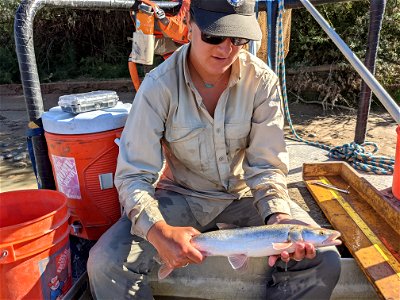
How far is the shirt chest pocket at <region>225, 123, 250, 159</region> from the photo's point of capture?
2.43 meters

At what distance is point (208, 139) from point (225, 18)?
2.33 feet

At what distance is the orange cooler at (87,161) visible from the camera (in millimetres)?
2648

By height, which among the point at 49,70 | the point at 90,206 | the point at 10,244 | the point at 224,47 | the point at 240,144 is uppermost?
the point at 224,47

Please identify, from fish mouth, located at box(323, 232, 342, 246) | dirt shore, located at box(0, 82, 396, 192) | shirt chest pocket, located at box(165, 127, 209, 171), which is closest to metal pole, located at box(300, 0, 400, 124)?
fish mouth, located at box(323, 232, 342, 246)

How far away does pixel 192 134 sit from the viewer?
2395 mm

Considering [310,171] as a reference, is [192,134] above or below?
above

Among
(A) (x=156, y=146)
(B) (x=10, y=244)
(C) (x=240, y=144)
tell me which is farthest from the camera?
(C) (x=240, y=144)

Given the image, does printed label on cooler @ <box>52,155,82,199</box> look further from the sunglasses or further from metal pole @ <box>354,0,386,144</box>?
metal pole @ <box>354,0,386,144</box>

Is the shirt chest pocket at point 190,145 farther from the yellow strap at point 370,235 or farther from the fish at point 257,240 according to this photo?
the yellow strap at point 370,235

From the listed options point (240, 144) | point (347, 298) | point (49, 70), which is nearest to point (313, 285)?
point (347, 298)

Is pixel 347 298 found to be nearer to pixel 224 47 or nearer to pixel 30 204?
pixel 224 47

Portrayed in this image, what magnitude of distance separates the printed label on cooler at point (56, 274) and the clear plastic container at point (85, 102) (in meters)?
0.93

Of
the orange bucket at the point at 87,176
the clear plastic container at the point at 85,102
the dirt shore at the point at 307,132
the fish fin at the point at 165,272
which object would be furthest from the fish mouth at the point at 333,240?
the dirt shore at the point at 307,132

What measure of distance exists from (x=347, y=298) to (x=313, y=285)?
0.48 metres
